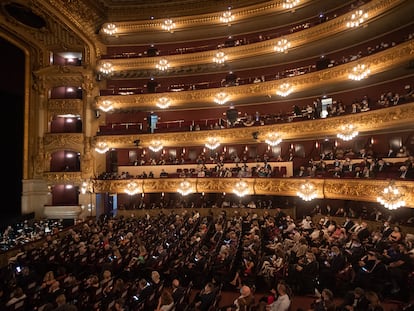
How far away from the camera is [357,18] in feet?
54.7

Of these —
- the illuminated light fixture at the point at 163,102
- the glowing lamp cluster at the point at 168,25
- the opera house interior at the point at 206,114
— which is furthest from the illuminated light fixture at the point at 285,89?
the glowing lamp cluster at the point at 168,25

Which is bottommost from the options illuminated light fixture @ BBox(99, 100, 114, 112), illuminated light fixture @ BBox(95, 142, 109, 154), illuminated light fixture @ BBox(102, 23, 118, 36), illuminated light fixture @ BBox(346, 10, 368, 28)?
illuminated light fixture @ BBox(95, 142, 109, 154)

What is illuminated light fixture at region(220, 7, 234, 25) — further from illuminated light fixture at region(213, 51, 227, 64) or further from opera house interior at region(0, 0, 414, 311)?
illuminated light fixture at region(213, 51, 227, 64)

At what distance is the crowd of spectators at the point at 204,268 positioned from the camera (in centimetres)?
780

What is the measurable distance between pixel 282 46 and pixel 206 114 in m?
7.24

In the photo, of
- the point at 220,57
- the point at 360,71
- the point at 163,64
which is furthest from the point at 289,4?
the point at 163,64

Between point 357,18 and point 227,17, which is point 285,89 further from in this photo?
point 227,17

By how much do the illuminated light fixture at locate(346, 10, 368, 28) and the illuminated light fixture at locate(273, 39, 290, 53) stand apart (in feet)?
14.1

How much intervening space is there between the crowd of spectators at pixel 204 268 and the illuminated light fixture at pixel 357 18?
10.5 metres

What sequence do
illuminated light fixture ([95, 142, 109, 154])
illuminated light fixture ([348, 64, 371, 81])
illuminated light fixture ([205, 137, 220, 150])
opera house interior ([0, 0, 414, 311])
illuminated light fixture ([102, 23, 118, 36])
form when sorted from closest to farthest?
opera house interior ([0, 0, 414, 311]) < illuminated light fixture ([348, 64, 371, 81]) < illuminated light fixture ([205, 137, 220, 150]) < illuminated light fixture ([95, 142, 109, 154]) < illuminated light fixture ([102, 23, 118, 36])

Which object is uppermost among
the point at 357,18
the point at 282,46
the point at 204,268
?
the point at 282,46

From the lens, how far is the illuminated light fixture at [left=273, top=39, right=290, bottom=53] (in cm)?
2077

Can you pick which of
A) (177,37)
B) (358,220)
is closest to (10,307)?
(358,220)

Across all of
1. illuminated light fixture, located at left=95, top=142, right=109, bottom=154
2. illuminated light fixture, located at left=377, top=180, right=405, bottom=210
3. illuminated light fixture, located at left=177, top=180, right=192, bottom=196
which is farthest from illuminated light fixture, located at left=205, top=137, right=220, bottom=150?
illuminated light fixture, located at left=377, top=180, right=405, bottom=210
